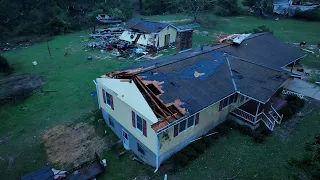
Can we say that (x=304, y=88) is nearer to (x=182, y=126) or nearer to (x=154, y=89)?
(x=182, y=126)

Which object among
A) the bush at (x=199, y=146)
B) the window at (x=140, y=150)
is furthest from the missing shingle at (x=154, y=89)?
the bush at (x=199, y=146)

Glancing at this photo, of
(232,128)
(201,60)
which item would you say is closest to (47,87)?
(201,60)

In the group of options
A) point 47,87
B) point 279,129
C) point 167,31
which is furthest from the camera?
point 167,31

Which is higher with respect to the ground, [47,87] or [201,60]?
[201,60]

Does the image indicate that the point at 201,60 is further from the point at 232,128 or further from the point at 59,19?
the point at 59,19

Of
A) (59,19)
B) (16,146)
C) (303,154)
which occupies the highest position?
(59,19)

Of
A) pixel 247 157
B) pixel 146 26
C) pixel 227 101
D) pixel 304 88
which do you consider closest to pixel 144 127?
pixel 227 101
